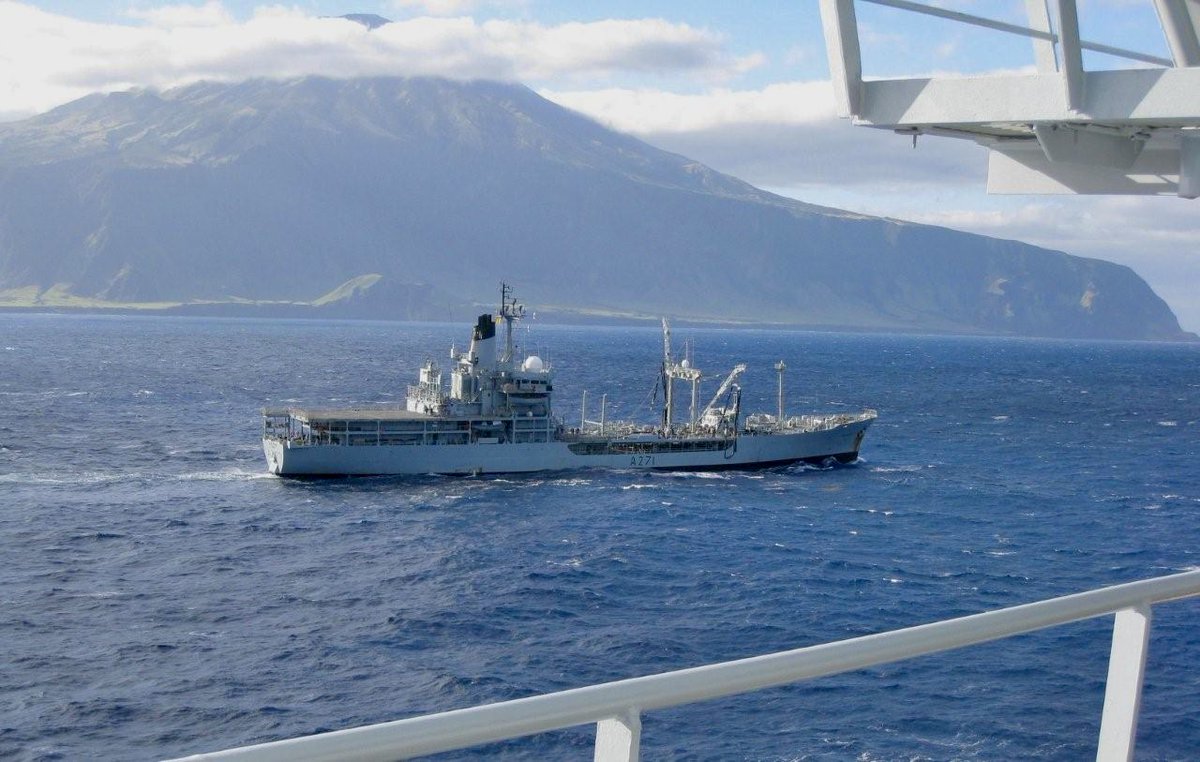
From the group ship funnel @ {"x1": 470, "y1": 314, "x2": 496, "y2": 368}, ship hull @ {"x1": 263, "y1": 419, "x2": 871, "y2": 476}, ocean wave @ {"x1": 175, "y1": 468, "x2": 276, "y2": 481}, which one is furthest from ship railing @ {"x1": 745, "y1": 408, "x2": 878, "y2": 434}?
ocean wave @ {"x1": 175, "y1": 468, "x2": 276, "y2": 481}

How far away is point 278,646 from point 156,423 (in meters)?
59.1

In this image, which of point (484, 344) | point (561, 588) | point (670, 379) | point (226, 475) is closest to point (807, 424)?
point (670, 379)

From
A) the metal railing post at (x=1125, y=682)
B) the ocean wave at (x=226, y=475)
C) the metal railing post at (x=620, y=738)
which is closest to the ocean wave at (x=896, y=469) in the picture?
the ocean wave at (x=226, y=475)

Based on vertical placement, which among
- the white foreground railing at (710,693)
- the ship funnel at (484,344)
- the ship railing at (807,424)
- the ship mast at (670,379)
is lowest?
the ship railing at (807,424)

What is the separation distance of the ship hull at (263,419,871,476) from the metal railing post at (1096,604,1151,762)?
214 ft

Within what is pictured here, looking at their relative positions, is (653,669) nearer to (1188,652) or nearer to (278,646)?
(278,646)

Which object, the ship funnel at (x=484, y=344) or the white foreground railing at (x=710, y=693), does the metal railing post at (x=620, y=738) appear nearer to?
the white foreground railing at (x=710, y=693)

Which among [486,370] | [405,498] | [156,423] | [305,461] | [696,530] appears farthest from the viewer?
[156,423]

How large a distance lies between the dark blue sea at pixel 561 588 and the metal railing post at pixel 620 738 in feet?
82.2

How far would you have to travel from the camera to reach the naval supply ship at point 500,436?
69625 mm

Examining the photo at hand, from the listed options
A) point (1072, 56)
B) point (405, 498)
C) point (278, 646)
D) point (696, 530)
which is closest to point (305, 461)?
point (405, 498)

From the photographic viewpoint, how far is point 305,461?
6812 cm

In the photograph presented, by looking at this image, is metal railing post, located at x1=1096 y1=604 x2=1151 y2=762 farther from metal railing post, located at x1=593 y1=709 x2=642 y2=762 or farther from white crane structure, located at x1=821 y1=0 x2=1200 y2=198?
white crane structure, located at x1=821 y1=0 x2=1200 y2=198

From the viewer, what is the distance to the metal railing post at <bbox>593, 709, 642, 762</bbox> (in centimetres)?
332
